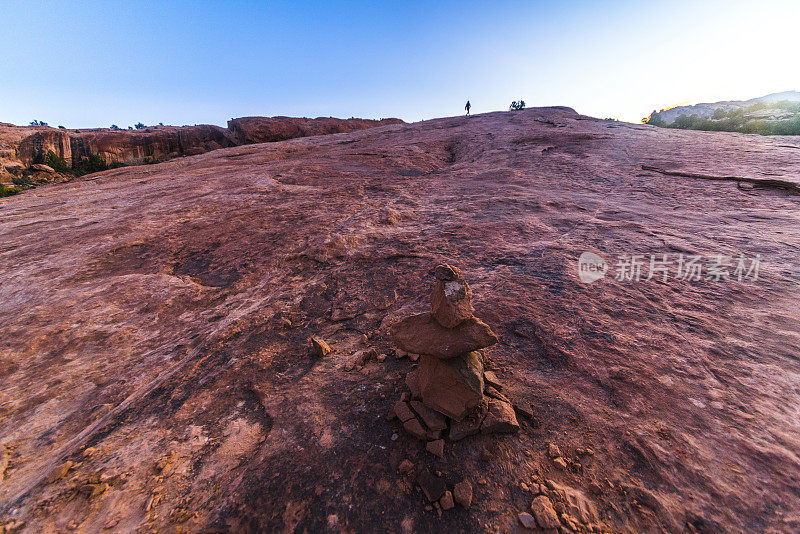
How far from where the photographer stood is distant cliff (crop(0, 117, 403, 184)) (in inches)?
571

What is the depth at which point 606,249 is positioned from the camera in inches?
119

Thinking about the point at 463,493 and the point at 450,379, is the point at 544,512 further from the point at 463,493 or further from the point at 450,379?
the point at 450,379

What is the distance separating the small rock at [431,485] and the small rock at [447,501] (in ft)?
0.05

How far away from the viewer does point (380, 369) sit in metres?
1.86

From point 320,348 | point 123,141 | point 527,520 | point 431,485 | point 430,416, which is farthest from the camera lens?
point 123,141

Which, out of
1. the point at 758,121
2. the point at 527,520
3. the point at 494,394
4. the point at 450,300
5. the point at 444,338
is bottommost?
the point at 527,520

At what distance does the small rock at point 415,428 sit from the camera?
140cm

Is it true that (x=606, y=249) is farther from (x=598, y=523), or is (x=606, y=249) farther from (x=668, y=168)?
(x=668, y=168)

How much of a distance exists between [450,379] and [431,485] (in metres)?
0.44

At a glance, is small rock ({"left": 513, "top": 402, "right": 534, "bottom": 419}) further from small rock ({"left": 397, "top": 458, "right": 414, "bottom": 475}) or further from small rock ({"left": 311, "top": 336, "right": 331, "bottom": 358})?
small rock ({"left": 311, "top": 336, "right": 331, "bottom": 358})

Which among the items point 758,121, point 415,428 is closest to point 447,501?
point 415,428

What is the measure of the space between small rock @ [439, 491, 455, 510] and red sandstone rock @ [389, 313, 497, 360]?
539 millimetres

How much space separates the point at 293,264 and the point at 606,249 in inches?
129

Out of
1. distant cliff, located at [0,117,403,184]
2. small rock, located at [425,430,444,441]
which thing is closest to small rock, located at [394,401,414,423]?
small rock, located at [425,430,444,441]
